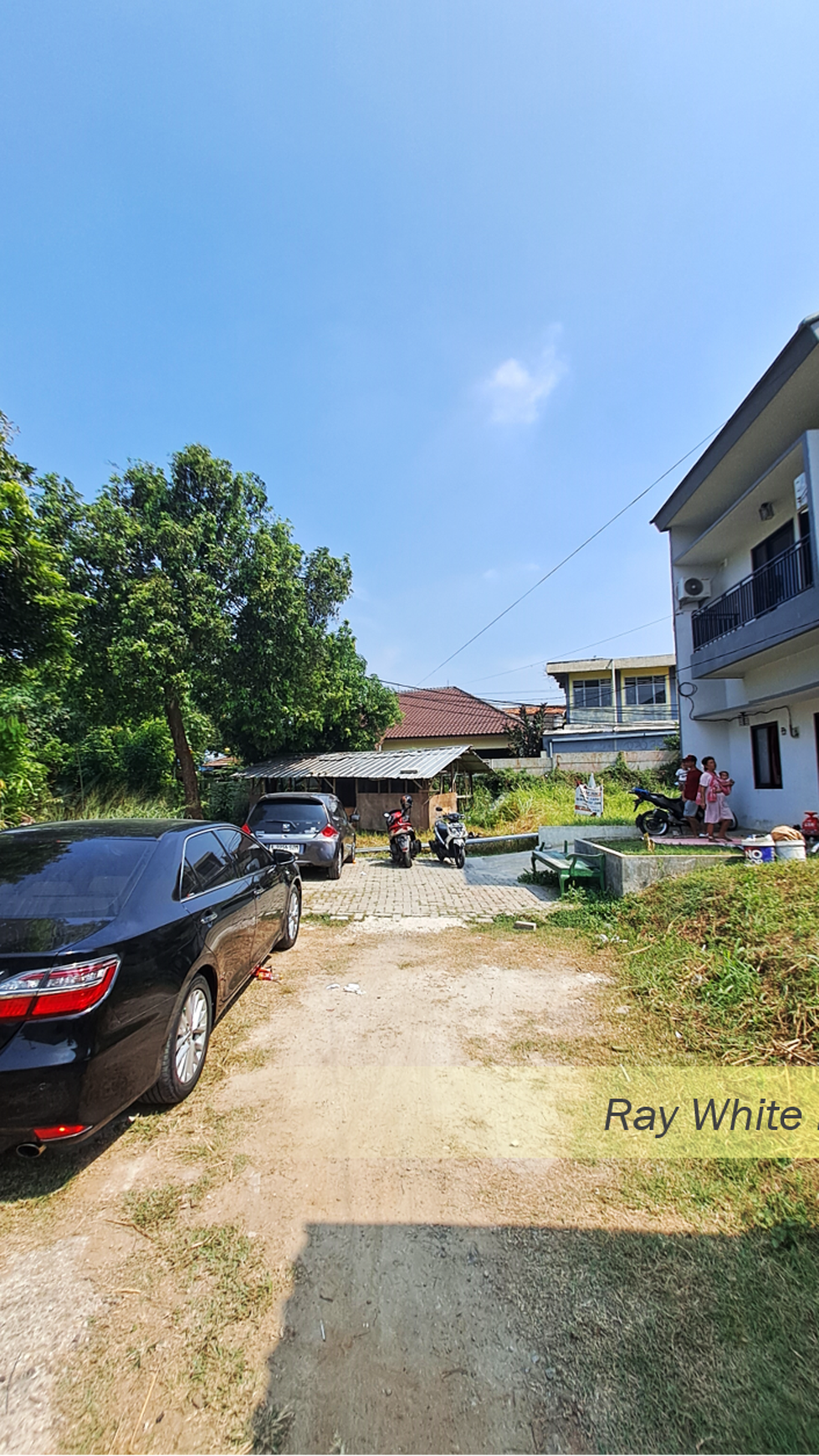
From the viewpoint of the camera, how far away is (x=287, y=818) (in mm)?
10164

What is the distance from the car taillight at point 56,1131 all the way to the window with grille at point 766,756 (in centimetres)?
1167

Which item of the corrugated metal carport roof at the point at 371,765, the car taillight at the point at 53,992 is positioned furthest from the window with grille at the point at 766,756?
the car taillight at the point at 53,992

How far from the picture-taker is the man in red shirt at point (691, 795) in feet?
35.7

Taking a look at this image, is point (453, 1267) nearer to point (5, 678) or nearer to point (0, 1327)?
point (0, 1327)

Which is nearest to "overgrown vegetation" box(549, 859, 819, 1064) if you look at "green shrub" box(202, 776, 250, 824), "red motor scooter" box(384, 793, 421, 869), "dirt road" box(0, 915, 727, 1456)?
"dirt road" box(0, 915, 727, 1456)

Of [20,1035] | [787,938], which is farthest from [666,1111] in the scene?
[20,1035]

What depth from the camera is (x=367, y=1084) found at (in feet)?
10.6

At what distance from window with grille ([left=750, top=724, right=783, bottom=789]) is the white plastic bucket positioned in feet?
14.5

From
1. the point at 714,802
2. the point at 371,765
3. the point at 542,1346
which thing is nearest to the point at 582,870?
the point at 714,802

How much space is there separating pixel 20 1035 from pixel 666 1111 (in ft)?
9.73

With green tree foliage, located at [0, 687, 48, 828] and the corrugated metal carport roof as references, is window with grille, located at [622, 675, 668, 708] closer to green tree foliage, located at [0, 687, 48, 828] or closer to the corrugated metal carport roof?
the corrugated metal carport roof

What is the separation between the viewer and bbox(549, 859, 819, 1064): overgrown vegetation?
3.69m

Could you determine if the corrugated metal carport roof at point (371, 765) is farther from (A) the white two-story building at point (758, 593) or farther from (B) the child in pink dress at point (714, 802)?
(B) the child in pink dress at point (714, 802)

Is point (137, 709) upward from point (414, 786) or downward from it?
upward
